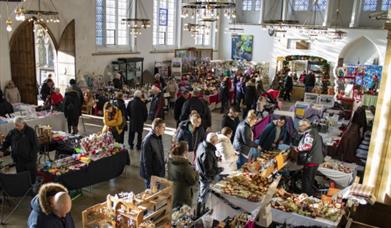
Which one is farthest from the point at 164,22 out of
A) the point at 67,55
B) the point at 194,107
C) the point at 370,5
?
the point at 194,107

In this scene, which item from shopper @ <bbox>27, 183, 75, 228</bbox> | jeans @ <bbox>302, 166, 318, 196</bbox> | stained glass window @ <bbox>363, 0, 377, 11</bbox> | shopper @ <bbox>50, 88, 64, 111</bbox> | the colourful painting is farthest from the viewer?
the colourful painting

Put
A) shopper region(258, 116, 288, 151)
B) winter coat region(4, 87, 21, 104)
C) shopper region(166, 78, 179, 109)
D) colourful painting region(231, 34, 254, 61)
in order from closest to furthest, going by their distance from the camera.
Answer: shopper region(258, 116, 288, 151) < winter coat region(4, 87, 21, 104) < shopper region(166, 78, 179, 109) < colourful painting region(231, 34, 254, 61)

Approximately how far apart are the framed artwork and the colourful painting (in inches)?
205

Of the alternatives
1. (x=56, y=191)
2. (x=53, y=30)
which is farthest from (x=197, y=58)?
(x=56, y=191)

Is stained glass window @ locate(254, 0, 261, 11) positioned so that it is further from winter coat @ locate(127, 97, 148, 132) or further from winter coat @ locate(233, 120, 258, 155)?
winter coat @ locate(233, 120, 258, 155)

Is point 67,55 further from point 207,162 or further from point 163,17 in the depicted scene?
point 207,162

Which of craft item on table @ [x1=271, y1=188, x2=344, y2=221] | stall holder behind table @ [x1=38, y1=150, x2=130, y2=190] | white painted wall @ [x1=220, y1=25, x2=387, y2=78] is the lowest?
stall holder behind table @ [x1=38, y1=150, x2=130, y2=190]

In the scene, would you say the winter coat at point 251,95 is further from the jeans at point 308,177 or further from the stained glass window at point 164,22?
the stained glass window at point 164,22

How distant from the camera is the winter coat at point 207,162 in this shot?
5.52m

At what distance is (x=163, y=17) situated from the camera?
18.2m

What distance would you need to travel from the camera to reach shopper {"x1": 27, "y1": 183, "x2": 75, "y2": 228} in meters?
3.33

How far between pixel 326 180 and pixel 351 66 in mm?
12559

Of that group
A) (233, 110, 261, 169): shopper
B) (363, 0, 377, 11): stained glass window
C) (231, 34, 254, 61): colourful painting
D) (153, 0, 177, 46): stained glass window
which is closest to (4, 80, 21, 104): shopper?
(233, 110, 261, 169): shopper

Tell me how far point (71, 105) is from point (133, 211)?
5.86 meters
